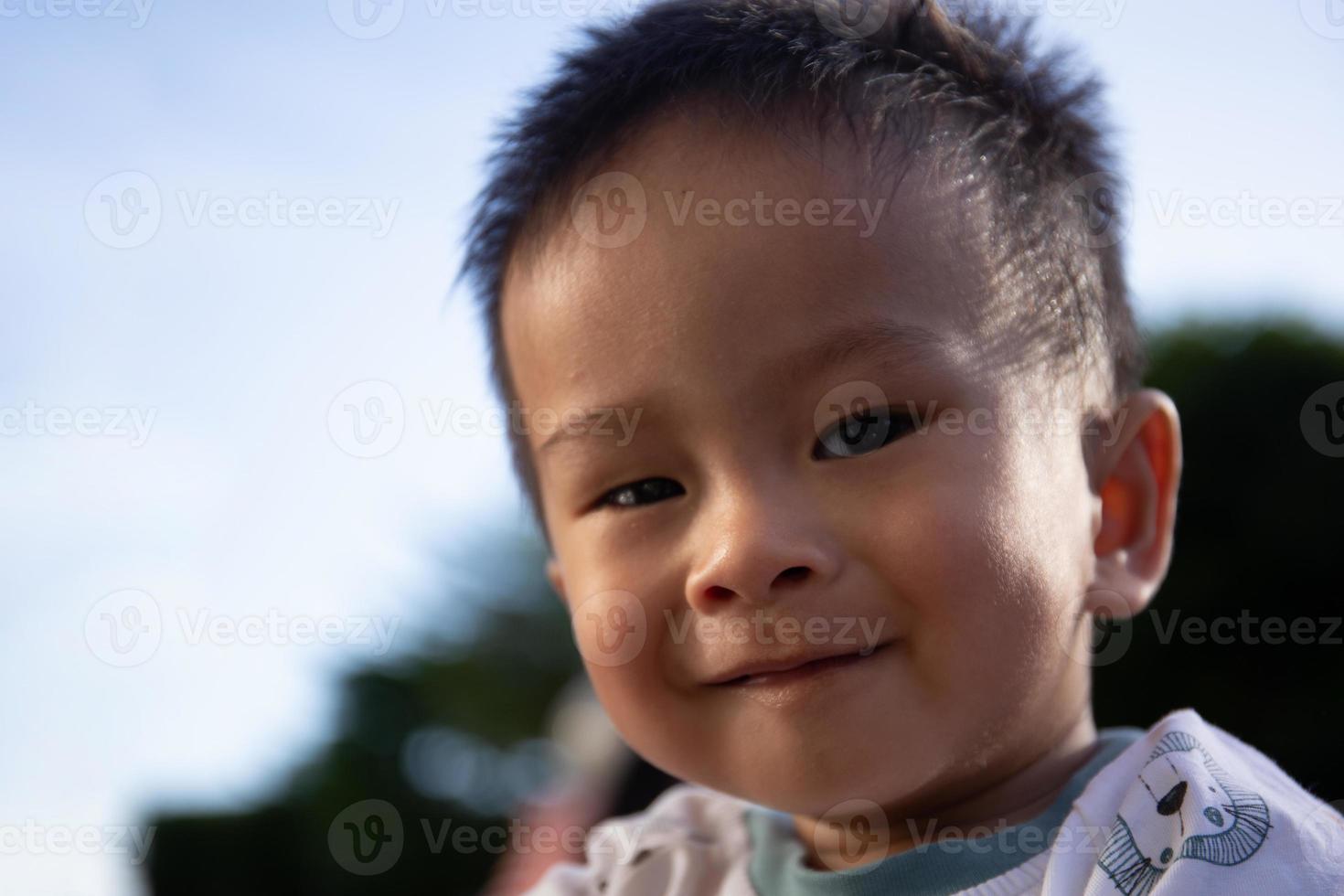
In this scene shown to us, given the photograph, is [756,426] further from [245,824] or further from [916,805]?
[245,824]

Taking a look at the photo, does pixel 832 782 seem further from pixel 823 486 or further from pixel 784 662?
pixel 823 486

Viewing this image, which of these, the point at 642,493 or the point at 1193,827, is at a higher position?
the point at 642,493

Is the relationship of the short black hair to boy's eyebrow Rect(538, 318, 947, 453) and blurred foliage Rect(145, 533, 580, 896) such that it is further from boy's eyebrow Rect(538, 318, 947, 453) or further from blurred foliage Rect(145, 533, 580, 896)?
blurred foliage Rect(145, 533, 580, 896)

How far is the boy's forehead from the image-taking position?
128cm

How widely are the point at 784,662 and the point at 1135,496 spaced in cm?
59

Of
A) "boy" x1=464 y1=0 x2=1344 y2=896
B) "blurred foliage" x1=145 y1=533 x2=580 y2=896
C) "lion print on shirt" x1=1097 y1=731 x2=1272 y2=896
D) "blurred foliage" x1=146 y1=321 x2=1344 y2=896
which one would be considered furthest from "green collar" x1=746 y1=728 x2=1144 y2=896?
"blurred foliage" x1=145 y1=533 x2=580 y2=896

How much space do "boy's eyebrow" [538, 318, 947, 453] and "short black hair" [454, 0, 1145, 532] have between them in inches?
6.5

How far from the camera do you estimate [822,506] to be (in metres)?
1.25

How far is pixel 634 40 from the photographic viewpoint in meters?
1.58

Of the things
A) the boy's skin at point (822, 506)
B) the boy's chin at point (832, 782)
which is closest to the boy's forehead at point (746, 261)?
the boy's skin at point (822, 506)

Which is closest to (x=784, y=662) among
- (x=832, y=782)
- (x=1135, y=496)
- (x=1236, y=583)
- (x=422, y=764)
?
(x=832, y=782)

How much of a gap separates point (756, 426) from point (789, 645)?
0.24 meters

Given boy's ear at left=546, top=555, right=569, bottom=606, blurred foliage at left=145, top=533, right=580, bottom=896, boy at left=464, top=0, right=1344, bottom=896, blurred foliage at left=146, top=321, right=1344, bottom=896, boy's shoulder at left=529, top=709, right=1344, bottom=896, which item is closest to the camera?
boy's shoulder at left=529, top=709, right=1344, bottom=896

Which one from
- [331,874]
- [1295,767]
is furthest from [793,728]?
[331,874]
